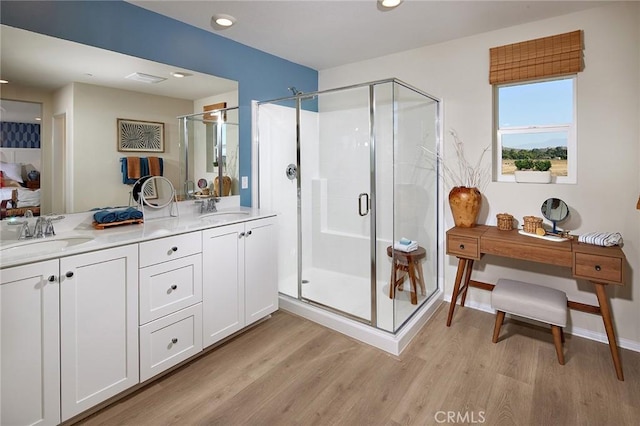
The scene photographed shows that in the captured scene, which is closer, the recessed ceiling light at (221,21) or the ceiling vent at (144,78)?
the ceiling vent at (144,78)

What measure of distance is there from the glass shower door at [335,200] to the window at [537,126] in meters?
1.17

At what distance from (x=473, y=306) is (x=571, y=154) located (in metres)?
1.50

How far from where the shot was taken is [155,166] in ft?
8.18

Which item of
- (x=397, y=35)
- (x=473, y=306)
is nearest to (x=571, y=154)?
(x=473, y=306)

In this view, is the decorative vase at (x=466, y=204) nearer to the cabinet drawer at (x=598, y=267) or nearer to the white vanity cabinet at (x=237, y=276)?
the cabinet drawer at (x=598, y=267)

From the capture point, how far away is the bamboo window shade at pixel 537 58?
246 cm

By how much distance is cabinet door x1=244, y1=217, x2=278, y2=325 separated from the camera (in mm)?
2574

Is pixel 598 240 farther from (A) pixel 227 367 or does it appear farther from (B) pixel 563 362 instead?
(A) pixel 227 367

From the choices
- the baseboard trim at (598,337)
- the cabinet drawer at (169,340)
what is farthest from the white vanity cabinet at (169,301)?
the baseboard trim at (598,337)

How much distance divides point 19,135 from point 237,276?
4.97 feet

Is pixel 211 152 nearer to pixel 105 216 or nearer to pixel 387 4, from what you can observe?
pixel 105 216

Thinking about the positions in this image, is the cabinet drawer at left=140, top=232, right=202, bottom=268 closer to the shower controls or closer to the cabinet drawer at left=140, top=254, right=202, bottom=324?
the cabinet drawer at left=140, top=254, right=202, bottom=324

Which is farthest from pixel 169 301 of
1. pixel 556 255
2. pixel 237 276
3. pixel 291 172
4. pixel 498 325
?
pixel 556 255

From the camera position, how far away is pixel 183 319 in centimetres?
213
